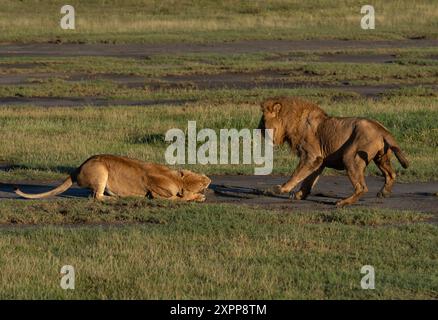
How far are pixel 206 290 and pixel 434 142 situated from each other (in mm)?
9070

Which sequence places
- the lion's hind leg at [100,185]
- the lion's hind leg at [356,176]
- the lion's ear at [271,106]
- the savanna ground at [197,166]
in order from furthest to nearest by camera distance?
the lion's ear at [271,106]
the lion's hind leg at [356,176]
the lion's hind leg at [100,185]
the savanna ground at [197,166]

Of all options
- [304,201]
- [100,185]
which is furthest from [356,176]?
[100,185]

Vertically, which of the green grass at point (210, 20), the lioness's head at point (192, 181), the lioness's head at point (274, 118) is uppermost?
the green grass at point (210, 20)

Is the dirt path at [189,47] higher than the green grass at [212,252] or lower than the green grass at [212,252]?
higher

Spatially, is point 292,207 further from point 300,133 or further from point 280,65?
point 280,65

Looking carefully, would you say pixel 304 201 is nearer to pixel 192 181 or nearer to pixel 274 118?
pixel 274 118

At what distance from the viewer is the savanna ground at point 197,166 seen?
30.5ft

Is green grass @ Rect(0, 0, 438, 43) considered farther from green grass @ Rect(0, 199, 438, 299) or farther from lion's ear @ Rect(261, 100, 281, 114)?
green grass @ Rect(0, 199, 438, 299)

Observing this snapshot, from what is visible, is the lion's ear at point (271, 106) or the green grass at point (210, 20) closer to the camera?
the lion's ear at point (271, 106)

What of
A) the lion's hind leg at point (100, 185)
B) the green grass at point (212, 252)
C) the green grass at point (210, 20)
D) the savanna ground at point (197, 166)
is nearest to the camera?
the green grass at point (212, 252)

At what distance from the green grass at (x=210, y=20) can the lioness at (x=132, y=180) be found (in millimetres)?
25950

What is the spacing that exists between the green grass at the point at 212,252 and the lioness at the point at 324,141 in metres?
0.74

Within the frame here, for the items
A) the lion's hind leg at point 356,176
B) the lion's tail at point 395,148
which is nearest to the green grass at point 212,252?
the lion's hind leg at point 356,176

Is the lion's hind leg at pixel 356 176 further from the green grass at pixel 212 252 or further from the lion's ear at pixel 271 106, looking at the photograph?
the lion's ear at pixel 271 106
